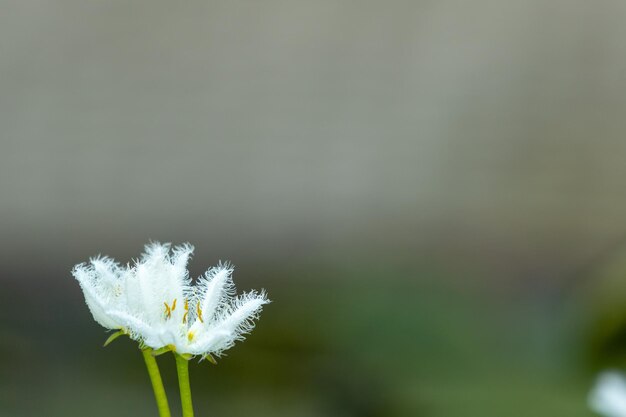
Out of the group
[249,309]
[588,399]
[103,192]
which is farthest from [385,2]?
[249,309]

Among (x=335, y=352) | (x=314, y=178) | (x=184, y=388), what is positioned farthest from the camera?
(x=314, y=178)

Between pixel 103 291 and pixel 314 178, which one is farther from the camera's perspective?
pixel 314 178

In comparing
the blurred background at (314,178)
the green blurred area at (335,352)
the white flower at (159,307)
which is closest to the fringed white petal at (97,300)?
the white flower at (159,307)

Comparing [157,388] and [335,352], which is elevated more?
[335,352]

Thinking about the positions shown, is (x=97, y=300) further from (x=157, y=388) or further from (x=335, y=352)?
(x=335, y=352)

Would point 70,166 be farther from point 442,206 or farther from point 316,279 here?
point 442,206

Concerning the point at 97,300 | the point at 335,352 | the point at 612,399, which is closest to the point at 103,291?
the point at 97,300

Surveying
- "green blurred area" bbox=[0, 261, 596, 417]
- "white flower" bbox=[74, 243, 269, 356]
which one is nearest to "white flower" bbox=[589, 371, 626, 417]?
"green blurred area" bbox=[0, 261, 596, 417]

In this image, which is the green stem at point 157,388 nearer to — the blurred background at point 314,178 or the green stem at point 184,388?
the green stem at point 184,388
